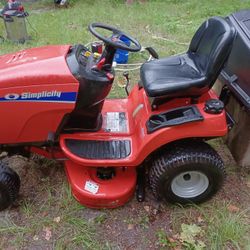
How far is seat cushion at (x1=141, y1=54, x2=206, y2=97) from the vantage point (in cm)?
196

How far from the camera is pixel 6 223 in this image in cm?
210

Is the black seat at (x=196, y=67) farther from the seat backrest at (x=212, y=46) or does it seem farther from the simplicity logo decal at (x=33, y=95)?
the simplicity logo decal at (x=33, y=95)

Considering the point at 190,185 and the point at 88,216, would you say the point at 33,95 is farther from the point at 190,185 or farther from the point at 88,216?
the point at 190,185

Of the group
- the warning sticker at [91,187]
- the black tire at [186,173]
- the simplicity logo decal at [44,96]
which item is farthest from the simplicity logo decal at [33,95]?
the black tire at [186,173]

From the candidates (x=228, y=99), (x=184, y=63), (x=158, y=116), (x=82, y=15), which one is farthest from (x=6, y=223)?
(x=82, y=15)

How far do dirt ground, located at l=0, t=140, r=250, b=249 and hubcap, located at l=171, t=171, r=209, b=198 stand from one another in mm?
112

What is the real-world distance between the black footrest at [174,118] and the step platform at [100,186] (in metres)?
0.38

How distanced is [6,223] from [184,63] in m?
1.47

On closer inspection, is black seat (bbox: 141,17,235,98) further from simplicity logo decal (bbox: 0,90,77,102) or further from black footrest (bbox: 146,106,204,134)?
simplicity logo decal (bbox: 0,90,77,102)

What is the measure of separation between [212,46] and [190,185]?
2.73ft

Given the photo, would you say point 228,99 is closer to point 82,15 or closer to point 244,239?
point 244,239

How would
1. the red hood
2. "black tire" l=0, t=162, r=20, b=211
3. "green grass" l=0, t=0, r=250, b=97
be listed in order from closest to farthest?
the red hood
"black tire" l=0, t=162, r=20, b=211
"green grass" l=0, t=0, r=250, b=97

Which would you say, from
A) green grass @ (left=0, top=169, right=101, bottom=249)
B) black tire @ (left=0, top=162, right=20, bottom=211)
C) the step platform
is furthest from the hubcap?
black tire @ (left=0, top=162, right=20, bottom=211)

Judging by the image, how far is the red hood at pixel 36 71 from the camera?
1.89 m
